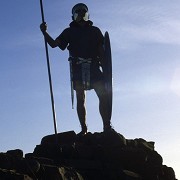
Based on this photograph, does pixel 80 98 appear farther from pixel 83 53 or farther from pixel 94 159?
pixel 94 159

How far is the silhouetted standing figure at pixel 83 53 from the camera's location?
33.3 feet

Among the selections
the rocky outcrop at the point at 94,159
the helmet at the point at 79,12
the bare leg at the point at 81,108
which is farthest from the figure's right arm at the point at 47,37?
the rocky outcrop at the point at 94,159

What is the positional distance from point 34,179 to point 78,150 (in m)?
2.08

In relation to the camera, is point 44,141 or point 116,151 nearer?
point 116,151

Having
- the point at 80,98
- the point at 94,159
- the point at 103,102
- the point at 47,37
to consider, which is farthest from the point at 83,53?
the point at 94,159

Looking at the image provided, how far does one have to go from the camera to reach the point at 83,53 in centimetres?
1044

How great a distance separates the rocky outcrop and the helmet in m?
2.72

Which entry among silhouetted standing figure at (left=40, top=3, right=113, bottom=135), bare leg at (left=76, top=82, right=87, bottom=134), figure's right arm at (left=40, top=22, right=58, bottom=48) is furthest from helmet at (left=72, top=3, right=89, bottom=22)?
bare leg at (left=76, top=82, right=87, bottom=134)

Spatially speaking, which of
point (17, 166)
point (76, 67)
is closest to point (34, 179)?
point (17, 166)

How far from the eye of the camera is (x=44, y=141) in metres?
9.41

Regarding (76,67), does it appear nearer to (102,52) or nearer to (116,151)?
(102,52)

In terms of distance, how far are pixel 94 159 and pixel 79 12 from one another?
3574 mm

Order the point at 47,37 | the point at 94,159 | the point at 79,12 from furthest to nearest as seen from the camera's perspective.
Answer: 1. the point at 79,12
2. the point at 47,37
3. the point at 94,159

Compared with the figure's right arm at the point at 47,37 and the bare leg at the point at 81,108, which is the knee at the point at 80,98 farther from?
the figure's right arm at the point at 47,37
